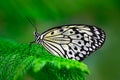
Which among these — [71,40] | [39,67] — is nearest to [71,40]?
[71,40]

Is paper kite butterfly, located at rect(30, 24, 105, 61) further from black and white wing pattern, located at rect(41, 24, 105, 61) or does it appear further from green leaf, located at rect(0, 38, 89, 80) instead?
green leaf, located at rect(0, 38, 89, 80)

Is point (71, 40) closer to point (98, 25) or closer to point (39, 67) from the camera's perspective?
point (39, 67)

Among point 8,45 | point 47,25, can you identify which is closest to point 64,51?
point 8,45

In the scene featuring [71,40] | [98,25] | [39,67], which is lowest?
[39,67]

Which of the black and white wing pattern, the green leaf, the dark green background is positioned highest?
the dark green background

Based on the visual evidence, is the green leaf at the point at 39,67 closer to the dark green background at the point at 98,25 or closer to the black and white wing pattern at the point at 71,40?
the black and white wing pattern at the point at 71,40

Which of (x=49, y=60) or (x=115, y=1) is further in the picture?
(x=115, y=1)

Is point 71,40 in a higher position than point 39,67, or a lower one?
higher

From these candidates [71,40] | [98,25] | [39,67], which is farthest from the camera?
[98,25]

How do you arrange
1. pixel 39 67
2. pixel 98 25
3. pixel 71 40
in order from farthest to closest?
pixel 98 25 < pixel 71 40 < pixel 39 67

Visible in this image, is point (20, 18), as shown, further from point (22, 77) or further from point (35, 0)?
point (22, 77)

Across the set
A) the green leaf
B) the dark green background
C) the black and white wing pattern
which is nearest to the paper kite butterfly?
the black and white wing pattern
